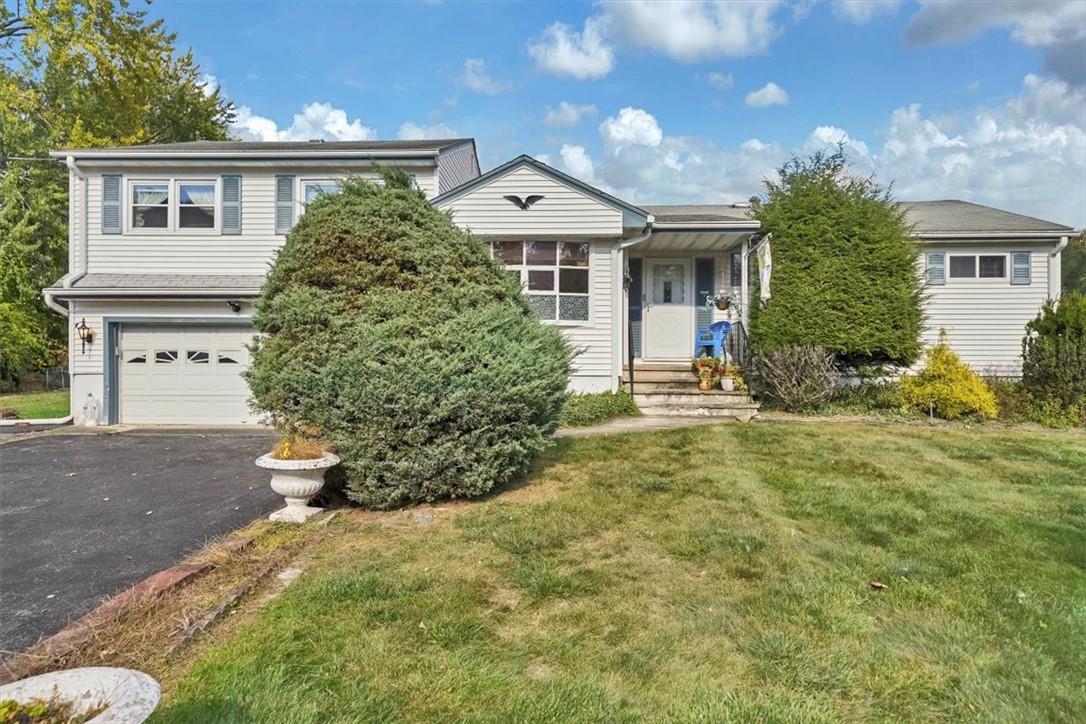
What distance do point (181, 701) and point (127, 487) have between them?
5.07 m

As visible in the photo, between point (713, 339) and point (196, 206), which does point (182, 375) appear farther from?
point (713, 339)

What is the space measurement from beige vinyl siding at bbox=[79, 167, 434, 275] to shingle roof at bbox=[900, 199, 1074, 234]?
12.4 metres

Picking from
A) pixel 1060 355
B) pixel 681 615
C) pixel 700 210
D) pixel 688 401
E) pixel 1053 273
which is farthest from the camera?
pixel 700 210

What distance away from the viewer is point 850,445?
7590 millimetres

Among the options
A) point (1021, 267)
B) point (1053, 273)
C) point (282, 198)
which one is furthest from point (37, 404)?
point (1053, 273)

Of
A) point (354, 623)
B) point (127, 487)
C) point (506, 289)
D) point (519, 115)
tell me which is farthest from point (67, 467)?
point (519, 115)

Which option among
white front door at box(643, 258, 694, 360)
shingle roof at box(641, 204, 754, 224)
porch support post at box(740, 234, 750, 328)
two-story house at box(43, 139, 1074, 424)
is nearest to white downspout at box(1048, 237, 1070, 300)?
two-story house at box(43, 139, 1074, 424)

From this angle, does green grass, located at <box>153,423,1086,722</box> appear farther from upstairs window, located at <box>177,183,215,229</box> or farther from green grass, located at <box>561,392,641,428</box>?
upstairs window, located at <box>177,183,215,229</box>

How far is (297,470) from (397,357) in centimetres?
120

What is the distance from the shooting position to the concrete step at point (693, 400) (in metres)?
10.3

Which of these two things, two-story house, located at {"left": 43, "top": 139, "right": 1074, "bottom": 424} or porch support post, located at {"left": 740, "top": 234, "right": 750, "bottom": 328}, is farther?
porch support post, located at {"left": 740, "top": 234, "right": 750, "bottom": 328}

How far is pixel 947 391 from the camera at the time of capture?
9.90 m

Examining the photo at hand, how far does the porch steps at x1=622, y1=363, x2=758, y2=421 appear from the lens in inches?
401

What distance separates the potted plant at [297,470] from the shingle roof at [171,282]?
7650 millimetres
